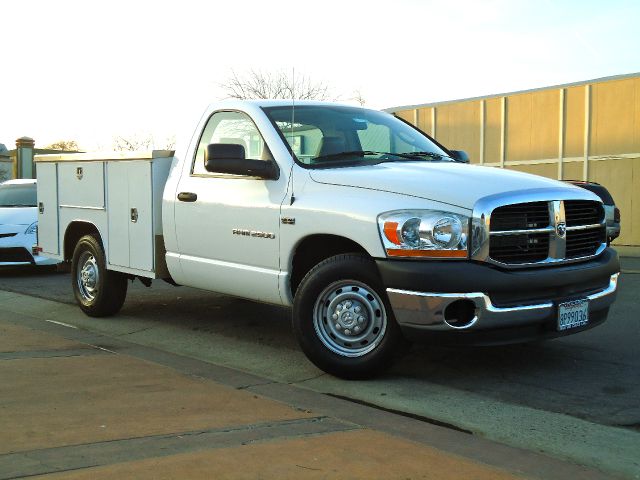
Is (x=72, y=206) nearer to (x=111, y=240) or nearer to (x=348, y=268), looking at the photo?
(x=111, y=240)

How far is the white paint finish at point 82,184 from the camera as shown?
7.96 meters

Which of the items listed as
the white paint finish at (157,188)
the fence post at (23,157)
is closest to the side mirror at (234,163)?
the white paint finish at (157,188)

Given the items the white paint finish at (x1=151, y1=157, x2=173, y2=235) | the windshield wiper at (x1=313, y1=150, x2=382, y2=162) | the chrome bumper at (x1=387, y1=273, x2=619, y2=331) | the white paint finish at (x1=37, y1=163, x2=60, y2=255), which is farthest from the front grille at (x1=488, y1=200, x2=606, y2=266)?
the white paint finish at (x1=37, y1=163, x2=60, y2=255)

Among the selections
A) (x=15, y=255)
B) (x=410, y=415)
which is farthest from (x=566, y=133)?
(x=410, y=415)

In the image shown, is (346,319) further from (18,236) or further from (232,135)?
(18,236)

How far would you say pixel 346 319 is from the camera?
17.9 feet

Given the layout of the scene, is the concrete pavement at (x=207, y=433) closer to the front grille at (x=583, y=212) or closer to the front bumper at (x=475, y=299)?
the front bumper at (x=475, y=299)

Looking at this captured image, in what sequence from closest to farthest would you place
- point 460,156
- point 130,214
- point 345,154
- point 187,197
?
point 345,154 < point 187,197 < point 460,156 < point 130,214

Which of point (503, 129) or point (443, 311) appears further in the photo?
point (503, 129)

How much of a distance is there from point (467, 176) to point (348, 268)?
1.02m

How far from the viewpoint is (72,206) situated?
839cm

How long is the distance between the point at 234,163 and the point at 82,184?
2778 mm

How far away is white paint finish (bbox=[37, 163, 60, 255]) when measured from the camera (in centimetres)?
863

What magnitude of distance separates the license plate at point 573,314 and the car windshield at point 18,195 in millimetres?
9757
